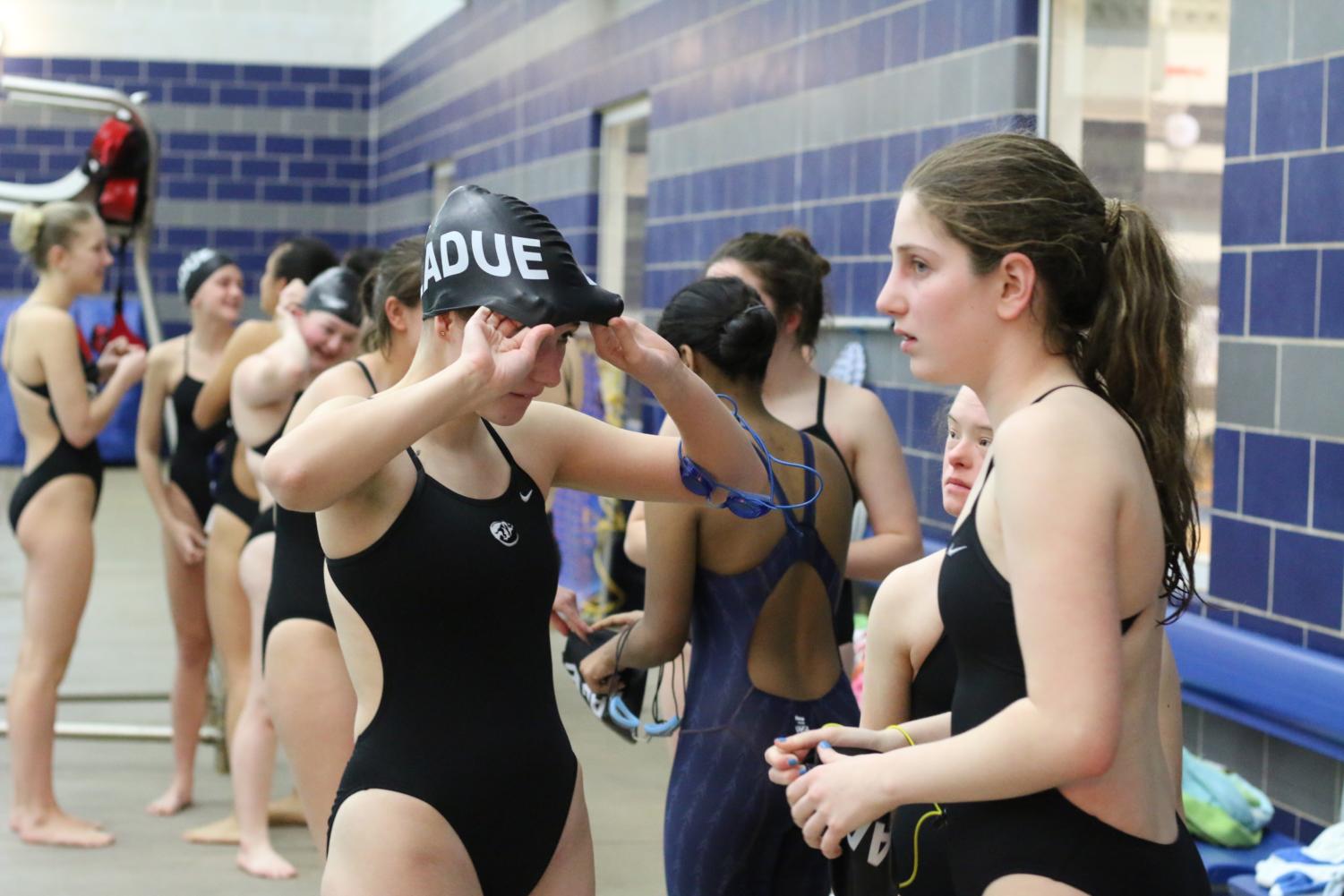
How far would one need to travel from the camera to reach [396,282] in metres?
3.10

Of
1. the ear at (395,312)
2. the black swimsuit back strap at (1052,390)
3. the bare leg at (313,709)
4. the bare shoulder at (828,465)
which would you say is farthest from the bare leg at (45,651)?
the black swimsuit back strap at (1052,390)

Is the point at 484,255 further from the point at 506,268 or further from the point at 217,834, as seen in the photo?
the point at 217,834

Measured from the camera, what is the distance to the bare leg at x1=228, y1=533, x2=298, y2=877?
14.2 feet

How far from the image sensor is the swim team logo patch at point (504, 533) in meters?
2.03

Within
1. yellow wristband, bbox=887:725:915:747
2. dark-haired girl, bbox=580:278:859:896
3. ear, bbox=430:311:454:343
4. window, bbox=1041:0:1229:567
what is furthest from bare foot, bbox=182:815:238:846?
yellow wristband, bbox=887:725:915:747

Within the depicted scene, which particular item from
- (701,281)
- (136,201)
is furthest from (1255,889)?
(136,201)

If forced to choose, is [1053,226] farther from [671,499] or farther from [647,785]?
[647,785]

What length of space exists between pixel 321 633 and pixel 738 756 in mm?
969

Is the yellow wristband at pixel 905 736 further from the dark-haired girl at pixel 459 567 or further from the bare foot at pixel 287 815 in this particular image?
the bare foot at pixel 287 815

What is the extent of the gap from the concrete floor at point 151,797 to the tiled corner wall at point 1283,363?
180 cm

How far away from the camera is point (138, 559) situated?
10.6 meters

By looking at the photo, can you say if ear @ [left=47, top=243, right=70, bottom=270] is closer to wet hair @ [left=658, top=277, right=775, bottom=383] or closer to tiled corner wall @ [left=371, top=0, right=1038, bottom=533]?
tiled corner wall @ [left=371, top=0, right=1038, bottom=533]

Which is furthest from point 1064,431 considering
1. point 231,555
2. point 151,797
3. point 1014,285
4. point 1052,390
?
point 151,797

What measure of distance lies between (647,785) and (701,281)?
304 centimetres
